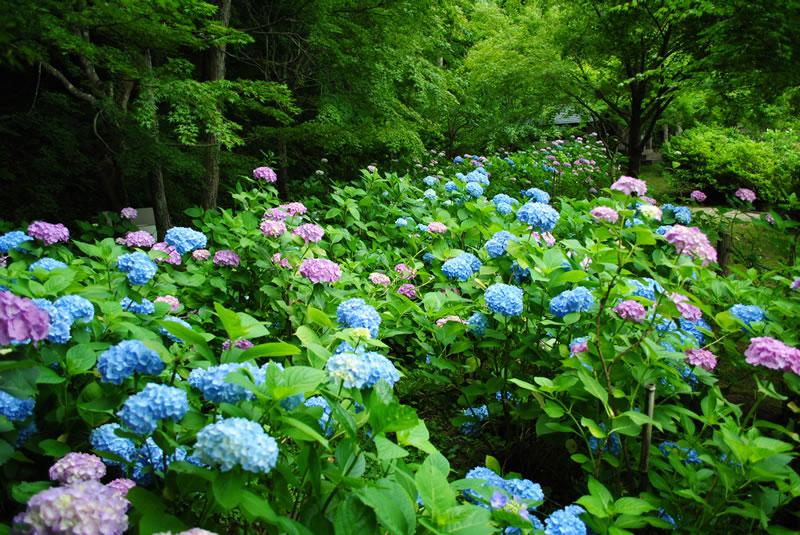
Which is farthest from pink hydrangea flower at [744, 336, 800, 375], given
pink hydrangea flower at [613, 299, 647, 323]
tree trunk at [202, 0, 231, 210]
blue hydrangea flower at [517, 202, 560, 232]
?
tree trunk at [202, 0, 231, 210]

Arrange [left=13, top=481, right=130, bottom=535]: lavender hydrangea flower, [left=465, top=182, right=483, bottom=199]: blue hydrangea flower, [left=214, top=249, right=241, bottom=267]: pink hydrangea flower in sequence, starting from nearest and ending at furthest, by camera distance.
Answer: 1. [left=13, top=481, right=130, bottom=535]: lavender hydrangea flower
2. [left=214, top=249, right=241, bottom=267]: pink hydrangea flower
3. [left=465, top=182, right=483, bottom=199]: blue hydrangea flower

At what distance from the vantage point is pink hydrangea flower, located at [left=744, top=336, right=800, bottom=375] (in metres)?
1.47

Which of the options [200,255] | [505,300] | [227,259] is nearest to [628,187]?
[505,300]

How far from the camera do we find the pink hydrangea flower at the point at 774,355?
1.47m

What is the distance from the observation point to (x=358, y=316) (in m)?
1.71

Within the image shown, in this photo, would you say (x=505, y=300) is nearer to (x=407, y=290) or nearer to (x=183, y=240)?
(x=407, y=290)

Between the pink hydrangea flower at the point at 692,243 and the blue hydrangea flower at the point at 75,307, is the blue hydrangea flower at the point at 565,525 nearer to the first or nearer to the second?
the pink hydrangea flower at the point at 692,243

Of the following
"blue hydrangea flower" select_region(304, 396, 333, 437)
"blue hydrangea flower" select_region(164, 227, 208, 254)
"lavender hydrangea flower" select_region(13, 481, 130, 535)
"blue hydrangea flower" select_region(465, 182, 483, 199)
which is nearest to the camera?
"lavender hydrangea flower" select_region(13, 481, 130, 535)

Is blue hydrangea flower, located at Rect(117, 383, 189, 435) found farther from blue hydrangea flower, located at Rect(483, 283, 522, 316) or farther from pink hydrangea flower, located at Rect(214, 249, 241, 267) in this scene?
pink hydrangea flower, located at Rect(214, 249, 241, 267)

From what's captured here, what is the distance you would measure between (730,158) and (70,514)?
34.2 ft

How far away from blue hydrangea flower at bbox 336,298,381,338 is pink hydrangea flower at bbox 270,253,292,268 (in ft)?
2.24

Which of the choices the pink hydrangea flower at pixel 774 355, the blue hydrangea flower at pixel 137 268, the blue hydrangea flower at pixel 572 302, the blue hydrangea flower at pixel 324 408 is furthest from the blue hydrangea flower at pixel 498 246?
the blue hydrangea flower at pixel 137 268

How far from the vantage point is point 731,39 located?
154 inches

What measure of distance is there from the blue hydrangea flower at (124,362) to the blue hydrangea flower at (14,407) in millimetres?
172
